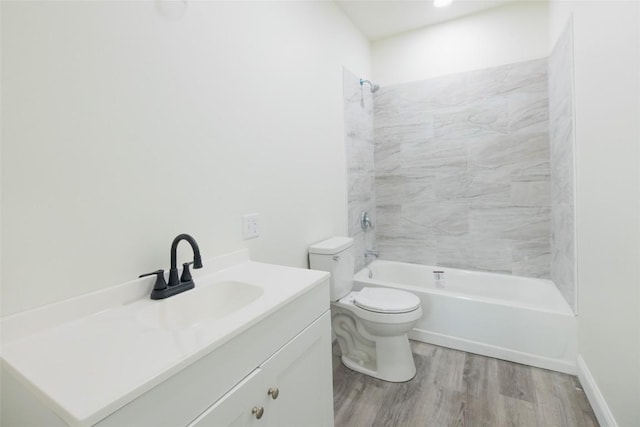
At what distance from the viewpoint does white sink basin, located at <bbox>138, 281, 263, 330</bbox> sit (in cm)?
95

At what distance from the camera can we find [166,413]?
0.60 meters

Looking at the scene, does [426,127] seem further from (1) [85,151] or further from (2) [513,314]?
(1) [85,151]

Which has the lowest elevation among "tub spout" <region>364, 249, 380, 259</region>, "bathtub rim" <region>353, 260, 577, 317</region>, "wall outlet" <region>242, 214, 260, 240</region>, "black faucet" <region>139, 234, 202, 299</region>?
"bathtub rim" <region>353, 260, 577, 317</region>

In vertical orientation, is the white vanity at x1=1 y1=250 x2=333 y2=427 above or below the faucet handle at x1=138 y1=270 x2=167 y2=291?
below

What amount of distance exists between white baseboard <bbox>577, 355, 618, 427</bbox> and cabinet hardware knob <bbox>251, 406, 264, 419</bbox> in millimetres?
1542

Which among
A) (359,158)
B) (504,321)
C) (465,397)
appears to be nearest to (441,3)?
(359,158)

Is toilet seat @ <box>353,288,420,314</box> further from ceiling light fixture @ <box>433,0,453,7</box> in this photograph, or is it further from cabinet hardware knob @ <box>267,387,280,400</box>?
ceiling light fixture @ <box>433,0,453,7</box>

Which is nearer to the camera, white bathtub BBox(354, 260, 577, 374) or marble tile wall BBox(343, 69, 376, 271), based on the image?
white bathtub BBox(354, 260, 577, 374)

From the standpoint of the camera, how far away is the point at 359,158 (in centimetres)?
271

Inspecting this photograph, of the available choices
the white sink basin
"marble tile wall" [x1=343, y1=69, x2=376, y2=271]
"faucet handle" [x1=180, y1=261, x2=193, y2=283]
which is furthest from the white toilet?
"faucet handle" [x1=180, y1=261, x2=193, y2=283]

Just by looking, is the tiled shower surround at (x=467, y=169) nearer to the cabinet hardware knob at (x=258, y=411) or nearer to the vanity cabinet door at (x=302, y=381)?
the vanity cabinet door at (x=302, y=381)

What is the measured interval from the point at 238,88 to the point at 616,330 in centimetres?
200

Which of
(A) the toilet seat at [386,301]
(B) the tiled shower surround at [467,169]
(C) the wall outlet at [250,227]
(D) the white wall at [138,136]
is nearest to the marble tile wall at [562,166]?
(B) the tiled shower surround at [467,169]

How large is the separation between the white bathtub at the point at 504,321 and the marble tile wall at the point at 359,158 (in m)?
0.39
